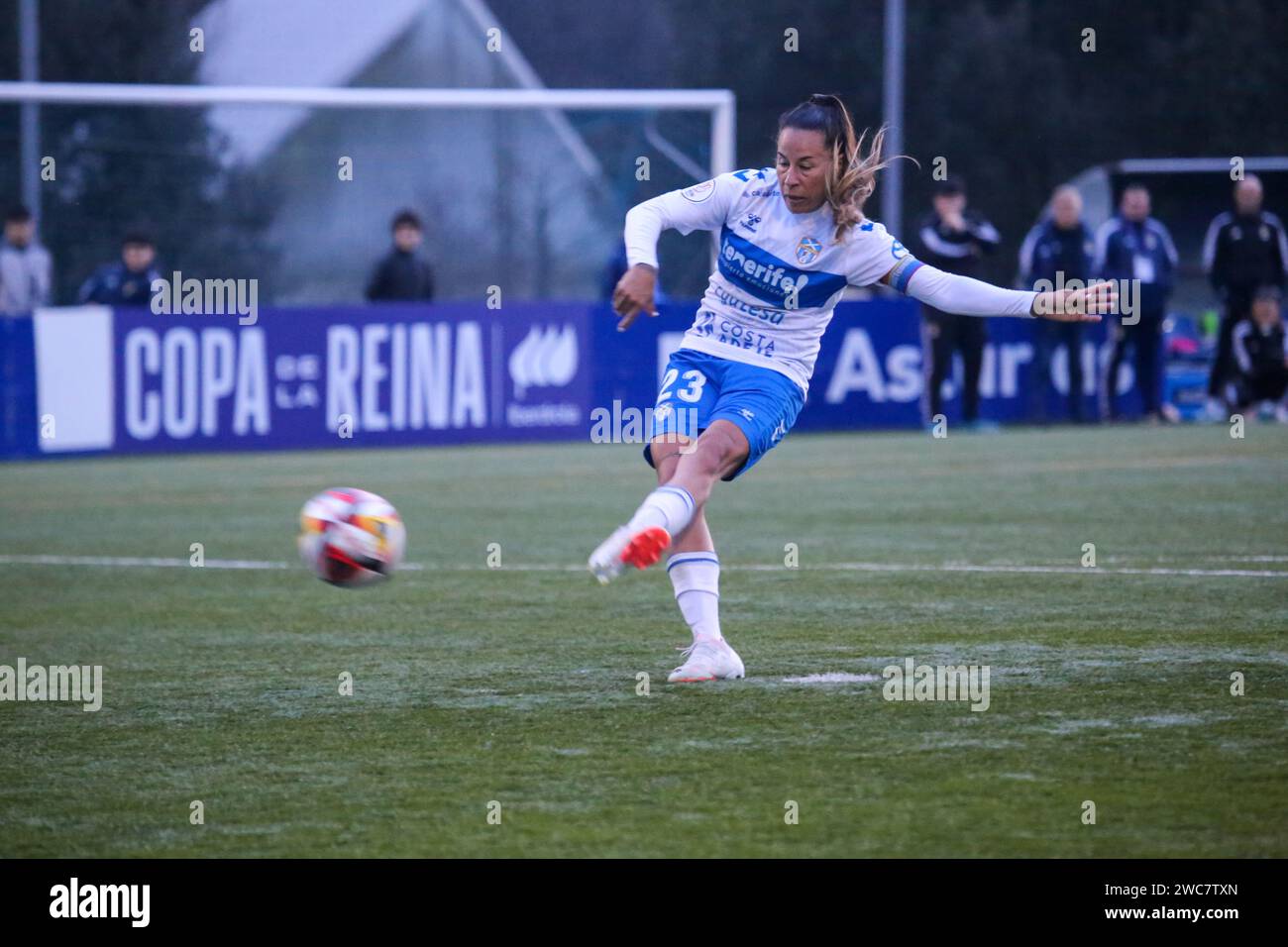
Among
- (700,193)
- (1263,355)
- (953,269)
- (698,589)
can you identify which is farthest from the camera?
(1263,355)

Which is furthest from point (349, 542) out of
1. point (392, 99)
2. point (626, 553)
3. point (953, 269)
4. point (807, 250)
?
point (392, 99)

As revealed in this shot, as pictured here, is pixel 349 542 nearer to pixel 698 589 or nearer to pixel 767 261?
pixel 698 589

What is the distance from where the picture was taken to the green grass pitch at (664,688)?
16.6 feet

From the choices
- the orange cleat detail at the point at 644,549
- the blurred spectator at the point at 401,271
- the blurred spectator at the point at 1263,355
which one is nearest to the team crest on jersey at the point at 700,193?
the orange cleat detail at the point at 644,549

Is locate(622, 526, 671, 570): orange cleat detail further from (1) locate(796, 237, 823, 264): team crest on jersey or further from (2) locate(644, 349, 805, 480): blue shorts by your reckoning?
(1) locate(796, 237, 823, 264): team crest on jersey

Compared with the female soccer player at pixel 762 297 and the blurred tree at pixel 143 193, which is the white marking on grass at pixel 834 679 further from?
the blurred tree at pixel 143 193

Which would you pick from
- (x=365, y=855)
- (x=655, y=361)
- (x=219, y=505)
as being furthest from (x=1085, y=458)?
(x=365, y=855)

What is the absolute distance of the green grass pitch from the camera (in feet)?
16.6

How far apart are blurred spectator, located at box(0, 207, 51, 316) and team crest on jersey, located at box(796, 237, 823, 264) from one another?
13.1 meters

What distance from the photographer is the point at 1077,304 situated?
6.84m

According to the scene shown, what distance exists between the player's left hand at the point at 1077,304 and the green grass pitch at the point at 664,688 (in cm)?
122

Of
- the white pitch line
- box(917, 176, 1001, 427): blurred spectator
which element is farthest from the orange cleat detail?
box(917, 176, 1001, 427): blurred spectator

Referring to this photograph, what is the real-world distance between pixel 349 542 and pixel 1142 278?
15117 mm
